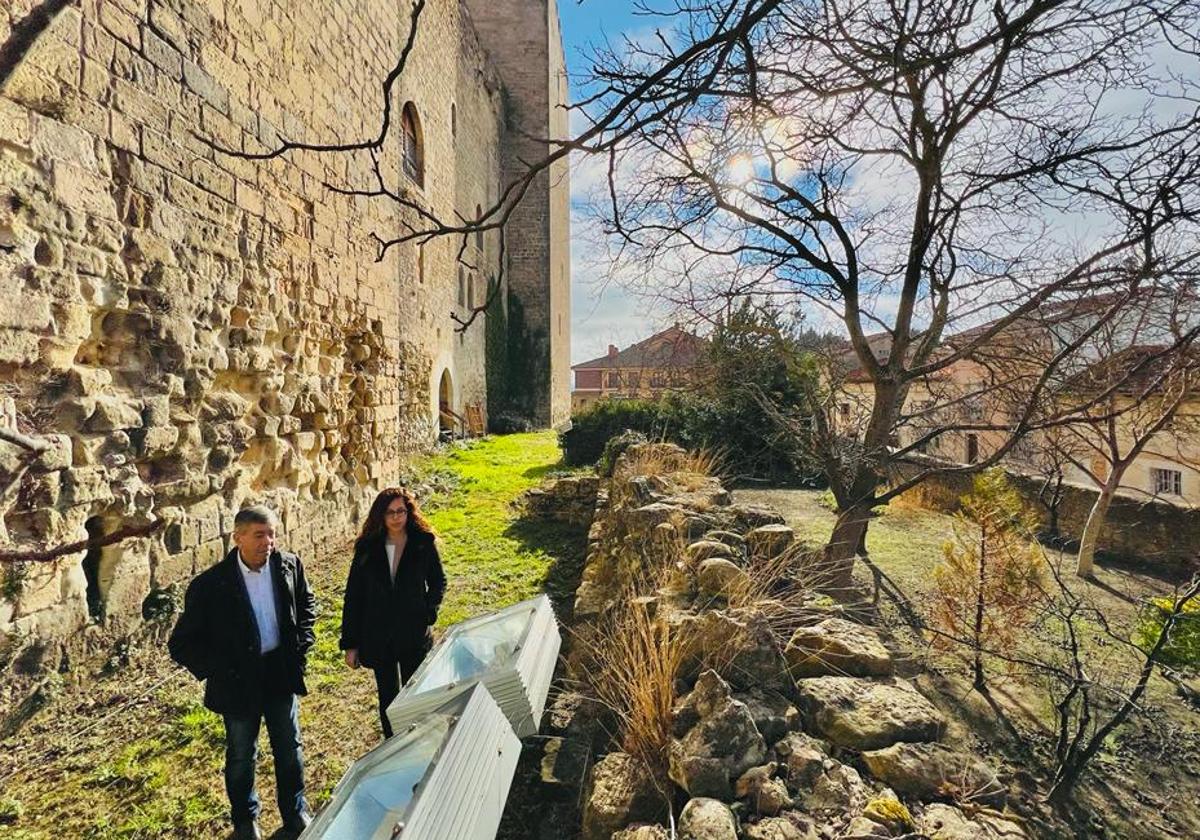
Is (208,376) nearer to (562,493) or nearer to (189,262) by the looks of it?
(189,262)

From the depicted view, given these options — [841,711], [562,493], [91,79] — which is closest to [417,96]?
[562,493]

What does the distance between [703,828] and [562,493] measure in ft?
24.3

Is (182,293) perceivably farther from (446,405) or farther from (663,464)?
(446,405)

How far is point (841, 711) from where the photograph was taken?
2240mm

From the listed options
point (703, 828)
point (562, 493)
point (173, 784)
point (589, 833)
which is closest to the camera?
point (703, 828)

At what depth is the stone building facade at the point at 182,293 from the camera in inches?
127

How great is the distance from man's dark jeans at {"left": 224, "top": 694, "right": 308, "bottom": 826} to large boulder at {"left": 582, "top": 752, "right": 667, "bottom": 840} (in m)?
1.44

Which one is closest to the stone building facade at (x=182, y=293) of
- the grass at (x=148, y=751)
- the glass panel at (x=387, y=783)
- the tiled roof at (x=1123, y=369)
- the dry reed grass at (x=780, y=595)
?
the grass at (x=148, y=751)

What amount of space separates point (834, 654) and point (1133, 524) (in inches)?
323

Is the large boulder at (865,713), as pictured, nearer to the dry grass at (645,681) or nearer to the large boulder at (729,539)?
the dry grass at (645,681)

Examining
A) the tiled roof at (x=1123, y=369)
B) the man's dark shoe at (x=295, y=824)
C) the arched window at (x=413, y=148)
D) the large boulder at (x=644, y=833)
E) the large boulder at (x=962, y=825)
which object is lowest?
the man's dark shoe at (x=295, y=824)

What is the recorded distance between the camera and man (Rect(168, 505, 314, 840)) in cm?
257

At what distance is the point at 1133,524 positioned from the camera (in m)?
8.05

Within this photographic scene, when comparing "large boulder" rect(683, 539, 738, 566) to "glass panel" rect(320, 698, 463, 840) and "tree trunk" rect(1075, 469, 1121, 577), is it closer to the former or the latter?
"glass panel" rect(320, 698, 463, 840)
